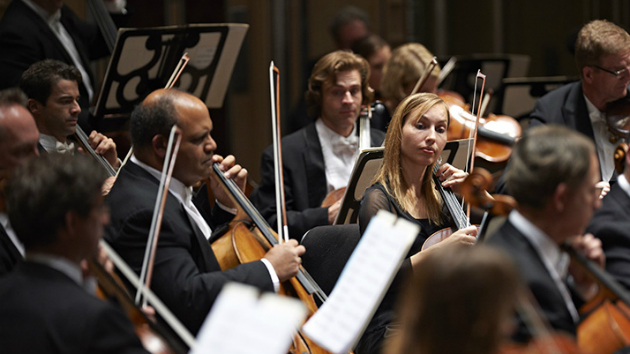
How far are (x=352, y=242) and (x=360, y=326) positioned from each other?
964 millimetres

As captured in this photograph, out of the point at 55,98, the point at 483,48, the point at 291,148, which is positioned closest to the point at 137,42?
the point at 55,98

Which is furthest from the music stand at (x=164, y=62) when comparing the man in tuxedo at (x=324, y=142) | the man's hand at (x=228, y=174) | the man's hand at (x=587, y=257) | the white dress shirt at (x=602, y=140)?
the man's hand at (x=587, y=257)

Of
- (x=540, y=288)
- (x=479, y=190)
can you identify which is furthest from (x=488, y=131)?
(x=540, y=288)

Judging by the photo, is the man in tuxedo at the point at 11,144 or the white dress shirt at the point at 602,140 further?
the white dress shirt at the point at 602,140

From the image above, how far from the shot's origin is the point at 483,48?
22.1 ft

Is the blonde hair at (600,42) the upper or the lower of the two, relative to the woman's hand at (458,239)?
upper

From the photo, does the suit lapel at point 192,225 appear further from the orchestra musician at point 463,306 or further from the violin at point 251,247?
the orchestra musician at point 463,306

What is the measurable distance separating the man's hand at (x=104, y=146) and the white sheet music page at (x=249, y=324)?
1.68 meters

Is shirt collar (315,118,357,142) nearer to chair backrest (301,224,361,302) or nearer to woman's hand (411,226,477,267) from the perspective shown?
chair backrest (301,224,361,302)

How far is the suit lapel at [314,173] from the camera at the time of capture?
3477mm

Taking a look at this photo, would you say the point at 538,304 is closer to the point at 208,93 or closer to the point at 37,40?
the point at 208,93

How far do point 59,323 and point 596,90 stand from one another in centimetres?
264

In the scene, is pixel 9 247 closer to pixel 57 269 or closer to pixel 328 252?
pixel 57 269

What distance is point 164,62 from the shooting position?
3355 mm
